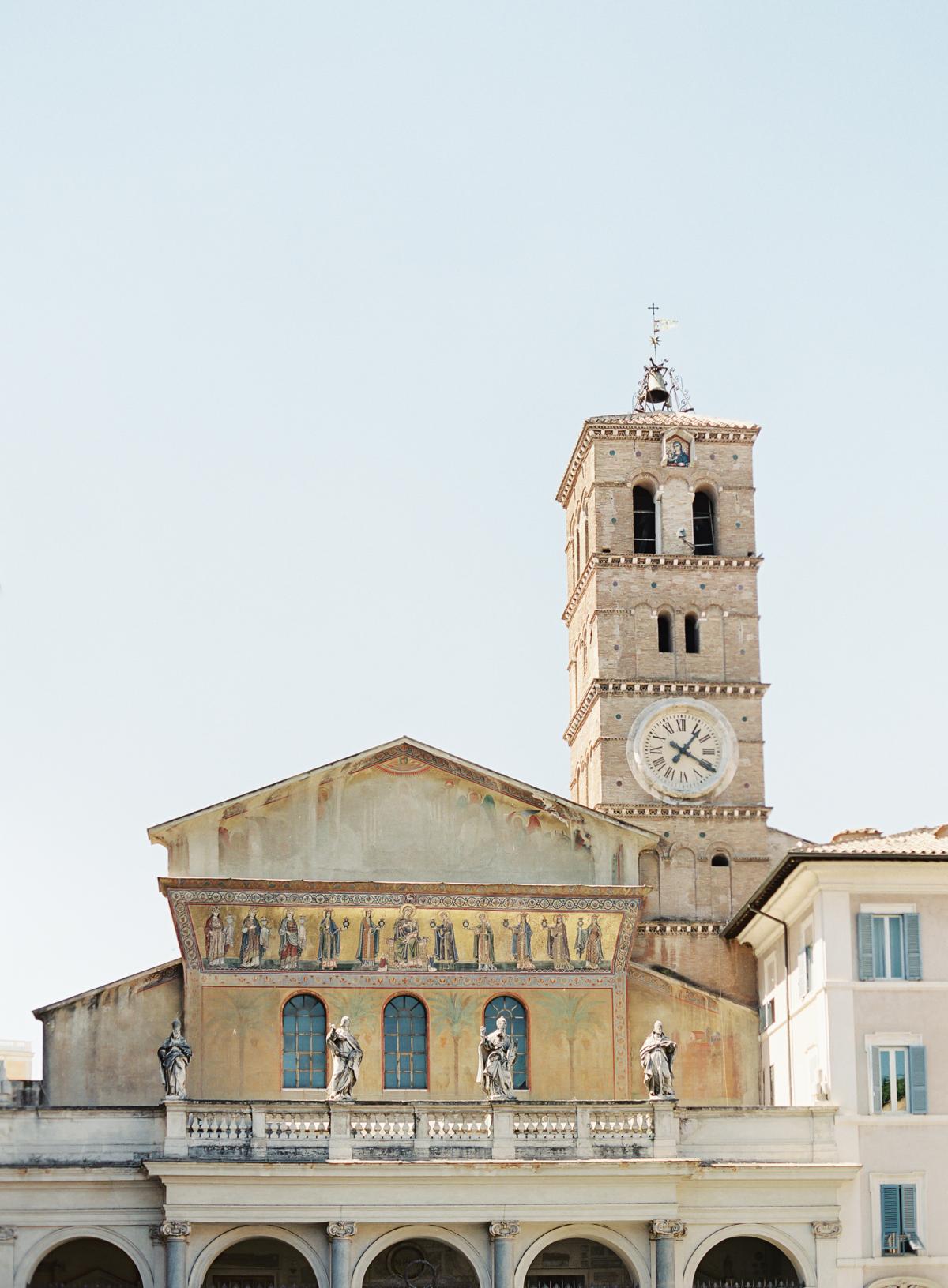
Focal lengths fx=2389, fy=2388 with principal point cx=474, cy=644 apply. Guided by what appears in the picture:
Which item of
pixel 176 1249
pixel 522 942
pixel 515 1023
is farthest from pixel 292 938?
pixel 176 1249

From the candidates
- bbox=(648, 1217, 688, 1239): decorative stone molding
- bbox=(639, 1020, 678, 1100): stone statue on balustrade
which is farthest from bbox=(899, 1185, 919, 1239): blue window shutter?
bbox=(639, 1020, 678, 1100): stone statue on balustrade

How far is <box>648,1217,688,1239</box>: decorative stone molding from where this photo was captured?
1547 inches

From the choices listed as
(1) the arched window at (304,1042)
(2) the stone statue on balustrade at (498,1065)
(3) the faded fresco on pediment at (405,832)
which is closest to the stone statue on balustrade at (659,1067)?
(2) the stone statue on balustrade at (498,1065)

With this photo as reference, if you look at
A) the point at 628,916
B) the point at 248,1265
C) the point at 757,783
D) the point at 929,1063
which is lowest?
the point at 248,1265

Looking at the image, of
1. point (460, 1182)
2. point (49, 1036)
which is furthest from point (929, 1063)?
point (49, 1036)

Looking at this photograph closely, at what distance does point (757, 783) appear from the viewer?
51219 mm

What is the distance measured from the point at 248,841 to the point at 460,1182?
824cm

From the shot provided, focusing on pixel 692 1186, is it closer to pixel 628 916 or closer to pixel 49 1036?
pixel 628 916

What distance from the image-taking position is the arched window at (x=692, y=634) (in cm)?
5247

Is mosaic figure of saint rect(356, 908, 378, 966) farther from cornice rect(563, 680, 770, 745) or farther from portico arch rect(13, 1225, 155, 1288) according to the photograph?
cornice rect(563, 680, 770, 745)

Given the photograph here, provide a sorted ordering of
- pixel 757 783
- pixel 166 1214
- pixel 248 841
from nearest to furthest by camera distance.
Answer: pixel 166 1214 < pixel 248 841 < pixel 757 783

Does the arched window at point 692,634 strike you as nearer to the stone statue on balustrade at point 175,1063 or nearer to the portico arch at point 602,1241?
the portico arch at point 602,1241

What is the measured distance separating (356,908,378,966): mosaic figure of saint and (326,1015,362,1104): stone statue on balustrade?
3.80 meters

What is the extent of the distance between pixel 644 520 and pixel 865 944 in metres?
15.9
